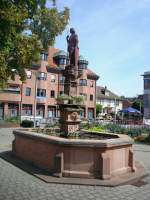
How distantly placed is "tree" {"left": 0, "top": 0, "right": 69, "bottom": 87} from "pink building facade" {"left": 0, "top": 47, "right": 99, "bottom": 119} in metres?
30.7

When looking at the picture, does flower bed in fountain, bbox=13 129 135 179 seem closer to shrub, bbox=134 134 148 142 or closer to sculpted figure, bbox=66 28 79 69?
sculpted figure, bbox=66 28 79 69

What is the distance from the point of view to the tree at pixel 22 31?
9.33 m

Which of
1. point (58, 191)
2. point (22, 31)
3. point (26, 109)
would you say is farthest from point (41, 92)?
point (58, 191)

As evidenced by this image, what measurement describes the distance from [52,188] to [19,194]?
1047 mm

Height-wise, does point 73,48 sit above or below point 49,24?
below

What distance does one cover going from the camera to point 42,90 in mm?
58594

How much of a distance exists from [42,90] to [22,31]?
147 ft

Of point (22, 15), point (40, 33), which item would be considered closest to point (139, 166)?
point (22, 15)

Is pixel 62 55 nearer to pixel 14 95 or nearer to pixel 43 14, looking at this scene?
pixel 14 95

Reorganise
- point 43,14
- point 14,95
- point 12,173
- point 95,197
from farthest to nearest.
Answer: point 14,95 → point 43,14 → point 12,173 → point 95,197

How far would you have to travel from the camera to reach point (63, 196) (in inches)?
331

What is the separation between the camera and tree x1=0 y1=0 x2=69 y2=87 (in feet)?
30.6

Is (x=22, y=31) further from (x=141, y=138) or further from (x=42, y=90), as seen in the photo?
(x=42, y=90)

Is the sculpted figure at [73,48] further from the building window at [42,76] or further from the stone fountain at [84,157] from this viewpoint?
the building window at [42,76]
